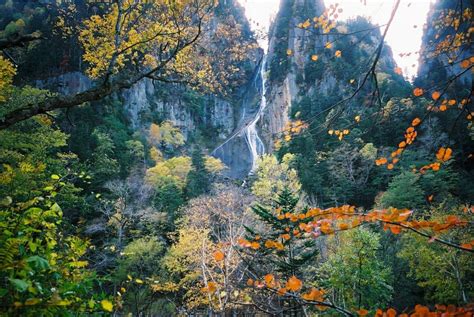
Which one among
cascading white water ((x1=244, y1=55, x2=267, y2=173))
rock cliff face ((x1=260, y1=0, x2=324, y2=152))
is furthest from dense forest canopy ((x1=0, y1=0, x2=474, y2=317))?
rock cliff face ((x1=260, y1=0, x2=324, y2=152))

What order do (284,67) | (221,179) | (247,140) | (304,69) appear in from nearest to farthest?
(221,179) < (247,140) < (304,69) < (284,67)

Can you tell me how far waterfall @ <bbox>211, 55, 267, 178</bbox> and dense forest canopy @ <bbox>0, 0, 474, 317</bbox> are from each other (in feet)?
1.28

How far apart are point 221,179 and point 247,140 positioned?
61.3ft

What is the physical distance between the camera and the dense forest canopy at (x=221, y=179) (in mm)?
2521

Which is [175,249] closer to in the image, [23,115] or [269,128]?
[23,115]

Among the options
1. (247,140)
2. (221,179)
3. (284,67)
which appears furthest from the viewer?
(284,67)

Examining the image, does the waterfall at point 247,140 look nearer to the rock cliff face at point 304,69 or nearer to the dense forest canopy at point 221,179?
the dense forest canopy at point 221,179

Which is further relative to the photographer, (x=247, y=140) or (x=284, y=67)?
(x=284, y=67)

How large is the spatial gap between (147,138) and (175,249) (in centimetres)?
2848

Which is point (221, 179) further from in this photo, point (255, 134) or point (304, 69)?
point (304, 69)

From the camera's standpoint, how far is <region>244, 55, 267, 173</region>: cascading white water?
142 feet

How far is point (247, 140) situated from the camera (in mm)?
47062

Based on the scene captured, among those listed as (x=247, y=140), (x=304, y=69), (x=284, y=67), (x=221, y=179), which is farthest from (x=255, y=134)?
(x=221, y=179)

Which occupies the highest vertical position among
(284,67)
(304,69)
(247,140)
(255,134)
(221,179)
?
(284,67)
